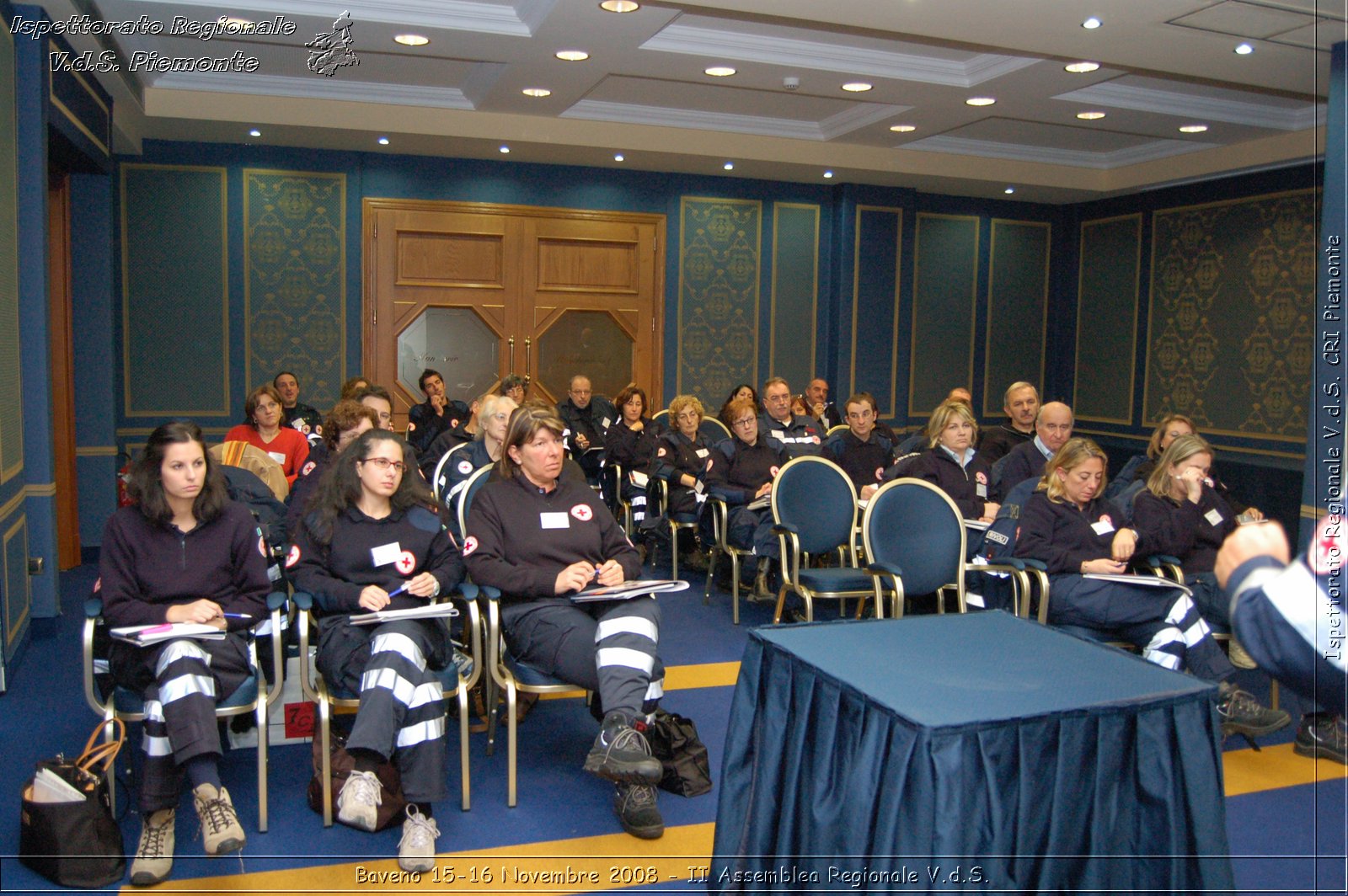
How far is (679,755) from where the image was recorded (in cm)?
361

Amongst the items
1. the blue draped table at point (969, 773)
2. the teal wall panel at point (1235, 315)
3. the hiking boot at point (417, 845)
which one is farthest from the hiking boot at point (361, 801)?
the teal wall panel at point (1235, 315)

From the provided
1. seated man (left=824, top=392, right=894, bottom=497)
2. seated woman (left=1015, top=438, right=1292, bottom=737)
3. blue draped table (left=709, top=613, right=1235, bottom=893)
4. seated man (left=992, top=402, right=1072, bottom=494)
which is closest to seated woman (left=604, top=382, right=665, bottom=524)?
seated man (left=824, top=392, right=894, bottom=497)

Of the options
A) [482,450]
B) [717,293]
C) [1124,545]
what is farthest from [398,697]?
[717,293]

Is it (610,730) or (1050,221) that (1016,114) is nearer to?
(1050,221)

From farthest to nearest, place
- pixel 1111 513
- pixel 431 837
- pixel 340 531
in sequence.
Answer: pixel 1111 513, pixel 340 531, pixel 431 837

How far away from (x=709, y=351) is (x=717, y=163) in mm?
1765

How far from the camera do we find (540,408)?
389 cm

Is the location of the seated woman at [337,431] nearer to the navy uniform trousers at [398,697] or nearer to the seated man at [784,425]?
the navy uniform trousers at [398,697]

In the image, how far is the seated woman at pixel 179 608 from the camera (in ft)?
9.85

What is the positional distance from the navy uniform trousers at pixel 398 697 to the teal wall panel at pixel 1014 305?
8.75m

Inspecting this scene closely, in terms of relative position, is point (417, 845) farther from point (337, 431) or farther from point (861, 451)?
point (861, 451)

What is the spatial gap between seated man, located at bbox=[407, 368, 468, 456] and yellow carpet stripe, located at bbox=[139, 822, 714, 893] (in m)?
5.10

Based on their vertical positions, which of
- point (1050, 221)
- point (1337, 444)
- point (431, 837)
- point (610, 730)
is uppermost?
point (1050, 221)

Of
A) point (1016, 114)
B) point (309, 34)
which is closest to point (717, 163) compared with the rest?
point (1016, 114)
